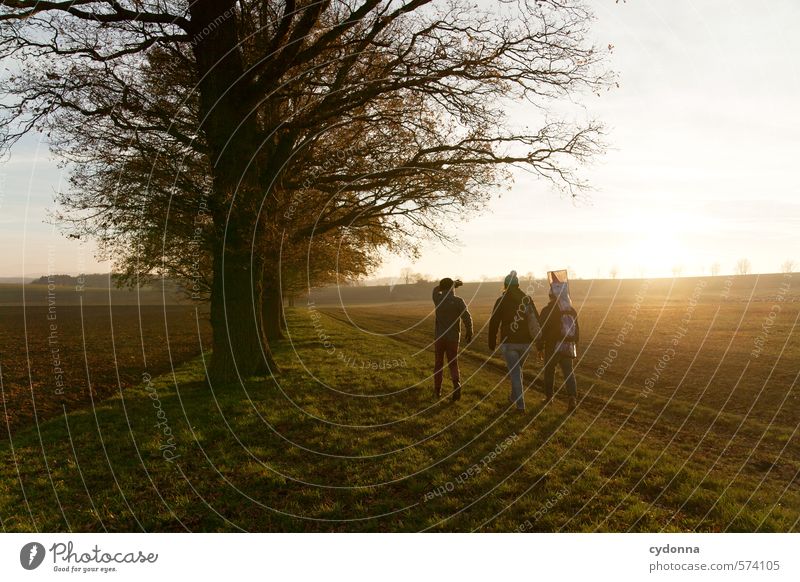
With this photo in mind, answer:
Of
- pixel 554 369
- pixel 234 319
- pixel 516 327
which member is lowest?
pixel 554 369

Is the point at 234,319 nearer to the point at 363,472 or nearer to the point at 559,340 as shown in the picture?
the point at 363,472

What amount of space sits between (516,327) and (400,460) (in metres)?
4.79

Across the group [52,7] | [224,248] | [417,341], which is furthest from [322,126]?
[417,341]

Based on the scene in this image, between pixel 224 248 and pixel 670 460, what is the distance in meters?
11.4

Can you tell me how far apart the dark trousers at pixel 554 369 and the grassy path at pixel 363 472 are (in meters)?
0.64

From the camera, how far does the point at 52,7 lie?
12602 millimetres

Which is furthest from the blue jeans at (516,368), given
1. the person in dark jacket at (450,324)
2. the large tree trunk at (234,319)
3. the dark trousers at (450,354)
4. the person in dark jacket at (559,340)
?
the large tree trunk at (234,319)

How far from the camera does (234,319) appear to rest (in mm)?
14594

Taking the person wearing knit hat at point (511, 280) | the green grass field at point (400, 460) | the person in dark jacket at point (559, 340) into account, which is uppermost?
the person wearing knit hat at point (511, 280)

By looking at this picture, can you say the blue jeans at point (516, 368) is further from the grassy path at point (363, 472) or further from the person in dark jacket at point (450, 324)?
the person in dark jacket at point (450, 324)
